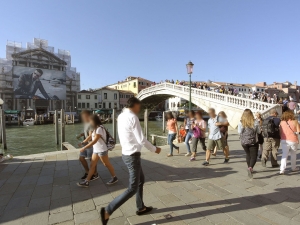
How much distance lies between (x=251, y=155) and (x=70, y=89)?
1815 inches

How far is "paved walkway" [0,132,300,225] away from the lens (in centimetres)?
252

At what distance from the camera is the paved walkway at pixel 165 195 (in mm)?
2521

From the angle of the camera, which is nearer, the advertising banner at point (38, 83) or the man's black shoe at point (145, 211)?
the man's black shoe at point (145, 211)

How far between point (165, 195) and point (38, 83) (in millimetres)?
43778

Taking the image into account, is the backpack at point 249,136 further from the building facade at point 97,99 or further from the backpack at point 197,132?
the building facade at point 97,99

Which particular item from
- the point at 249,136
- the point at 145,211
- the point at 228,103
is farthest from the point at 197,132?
the point at 228,103

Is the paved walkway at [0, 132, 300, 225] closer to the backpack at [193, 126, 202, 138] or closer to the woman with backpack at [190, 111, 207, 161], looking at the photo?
the woman with backpack at [190, 111, 207, 161]

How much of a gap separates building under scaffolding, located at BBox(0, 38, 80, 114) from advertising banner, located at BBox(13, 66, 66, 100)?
84 cm

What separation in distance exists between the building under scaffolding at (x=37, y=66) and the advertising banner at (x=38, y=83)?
2.76 ft

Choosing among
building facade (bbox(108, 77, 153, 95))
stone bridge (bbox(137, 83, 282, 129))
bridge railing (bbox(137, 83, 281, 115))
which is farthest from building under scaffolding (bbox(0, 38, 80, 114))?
bridge railing (bbox(137, 83, 281, 115))

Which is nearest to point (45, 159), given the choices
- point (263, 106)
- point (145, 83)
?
point (263, 106)

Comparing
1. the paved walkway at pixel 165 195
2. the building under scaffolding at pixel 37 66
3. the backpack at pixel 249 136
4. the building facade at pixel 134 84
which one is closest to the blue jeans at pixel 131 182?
the paved walkway at pixel 165 195

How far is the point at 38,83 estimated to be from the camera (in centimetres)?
3975

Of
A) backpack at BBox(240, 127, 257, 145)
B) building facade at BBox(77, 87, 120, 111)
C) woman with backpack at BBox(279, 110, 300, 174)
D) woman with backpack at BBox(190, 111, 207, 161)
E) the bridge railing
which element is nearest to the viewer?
backpack at BBox(240, 127, 257, 145)
